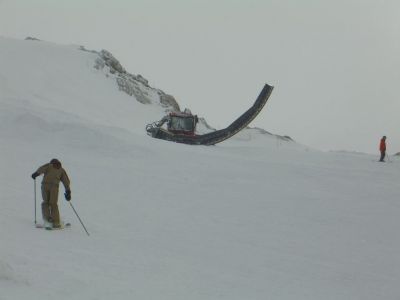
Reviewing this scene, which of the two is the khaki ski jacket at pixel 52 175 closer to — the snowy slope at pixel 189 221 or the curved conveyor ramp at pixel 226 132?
the snowy slope at pixel 189 221

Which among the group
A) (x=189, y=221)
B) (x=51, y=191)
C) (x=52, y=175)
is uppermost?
(x=52, y=175)

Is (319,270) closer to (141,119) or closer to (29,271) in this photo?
(29,271)

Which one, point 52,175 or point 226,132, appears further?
point 226,132

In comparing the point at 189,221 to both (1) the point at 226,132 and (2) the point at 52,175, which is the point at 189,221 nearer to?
(2) the point at 52,175

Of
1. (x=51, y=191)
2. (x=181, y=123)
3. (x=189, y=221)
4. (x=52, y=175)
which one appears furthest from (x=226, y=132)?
(x=51, y=191)

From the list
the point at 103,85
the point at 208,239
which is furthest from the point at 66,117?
the point at 103,85

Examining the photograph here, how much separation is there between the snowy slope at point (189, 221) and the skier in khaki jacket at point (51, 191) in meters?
0.39

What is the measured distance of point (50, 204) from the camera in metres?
11.7

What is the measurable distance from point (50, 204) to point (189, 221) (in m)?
3.25

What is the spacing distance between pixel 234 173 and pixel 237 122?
15410mm

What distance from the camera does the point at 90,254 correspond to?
971cm

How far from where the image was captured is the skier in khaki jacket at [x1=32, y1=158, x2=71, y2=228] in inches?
456

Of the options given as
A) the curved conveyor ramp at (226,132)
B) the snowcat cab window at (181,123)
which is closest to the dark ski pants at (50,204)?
the curved conveyor ramp at (226,132)

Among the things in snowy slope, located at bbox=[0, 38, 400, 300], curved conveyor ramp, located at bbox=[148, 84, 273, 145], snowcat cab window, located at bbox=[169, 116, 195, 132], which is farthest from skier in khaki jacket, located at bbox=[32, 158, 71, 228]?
snowcat cab window, located at bbox=[169, 116, 195, 132]
